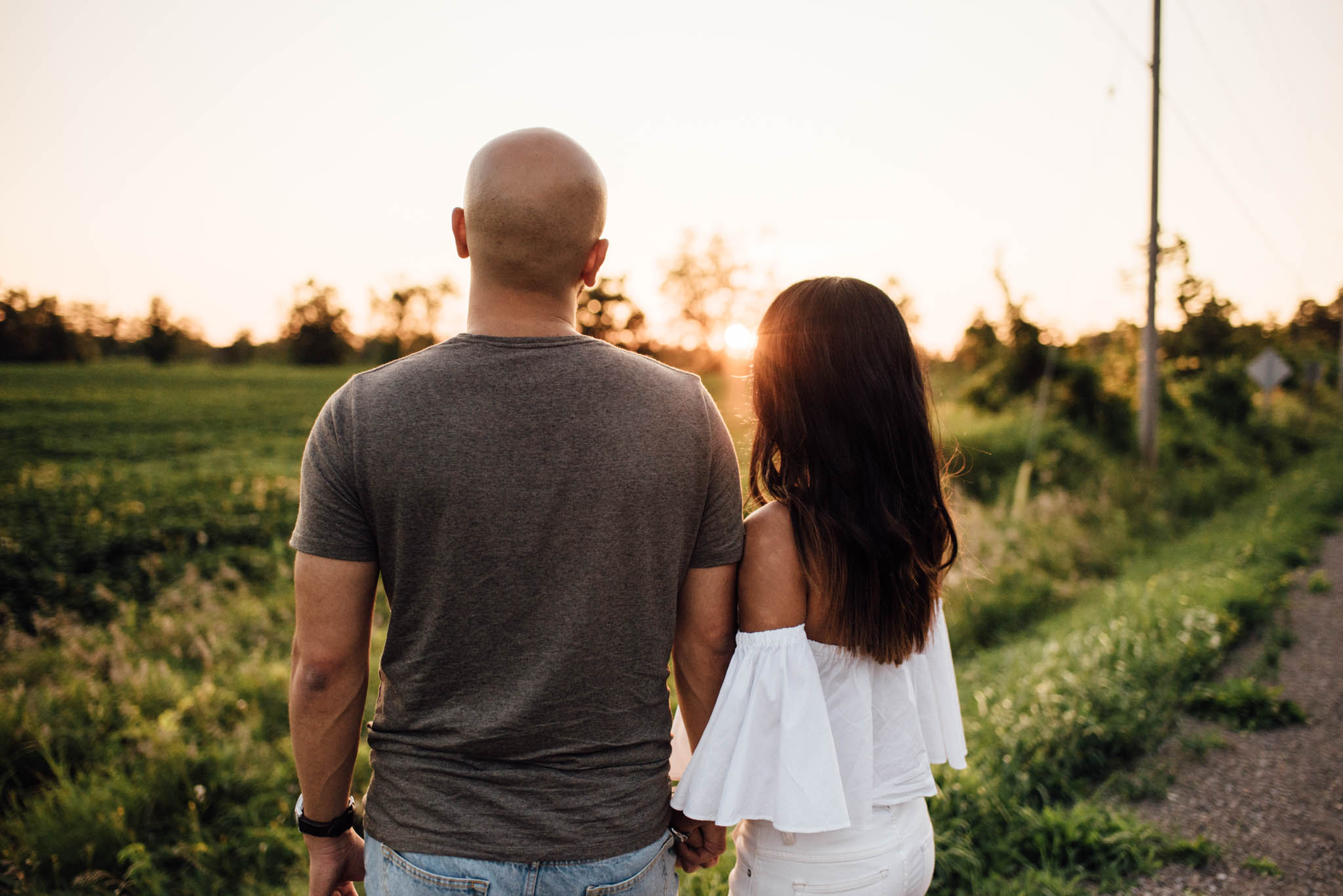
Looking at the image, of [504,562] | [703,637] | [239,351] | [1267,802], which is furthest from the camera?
[239,351]

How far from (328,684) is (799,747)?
100 cm

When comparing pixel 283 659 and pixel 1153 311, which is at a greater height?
pixel 1153 311

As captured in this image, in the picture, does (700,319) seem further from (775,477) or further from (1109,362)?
(775,477)

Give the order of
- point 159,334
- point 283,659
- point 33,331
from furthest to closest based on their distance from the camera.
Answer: point 159,334, point 33,331, point 283,659

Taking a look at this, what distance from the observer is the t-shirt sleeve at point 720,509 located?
60.7 inches

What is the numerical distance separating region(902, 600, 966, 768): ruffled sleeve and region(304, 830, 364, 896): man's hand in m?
1.39

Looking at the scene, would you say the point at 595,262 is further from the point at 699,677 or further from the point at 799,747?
the point at 799,747

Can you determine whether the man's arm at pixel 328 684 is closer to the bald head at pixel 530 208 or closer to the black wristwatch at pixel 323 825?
the black wristwatch at pixel 323 825

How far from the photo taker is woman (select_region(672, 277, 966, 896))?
1584 millimetres

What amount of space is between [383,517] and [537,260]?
0.58m

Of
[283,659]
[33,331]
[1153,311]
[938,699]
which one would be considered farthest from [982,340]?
[33,331]

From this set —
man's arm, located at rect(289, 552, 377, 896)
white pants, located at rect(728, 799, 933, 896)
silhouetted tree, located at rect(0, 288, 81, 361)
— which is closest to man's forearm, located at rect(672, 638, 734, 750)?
white pants, located at rect(728, 799, 933, 896)

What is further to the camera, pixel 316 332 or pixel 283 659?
pixel 316 332

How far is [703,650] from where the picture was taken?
1.68 m
